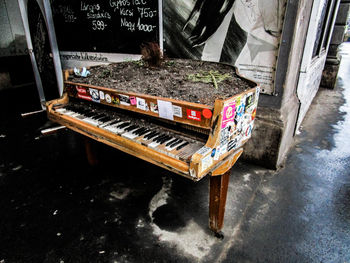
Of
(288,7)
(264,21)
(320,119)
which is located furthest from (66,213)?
(320,119)

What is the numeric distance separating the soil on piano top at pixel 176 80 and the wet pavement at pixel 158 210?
1.38 meters

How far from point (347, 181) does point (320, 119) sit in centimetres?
264

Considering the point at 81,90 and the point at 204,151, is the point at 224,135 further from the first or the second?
the point at 81,90

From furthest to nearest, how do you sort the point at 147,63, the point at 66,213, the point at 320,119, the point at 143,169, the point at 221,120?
the point at 320,119 → the point at 143,169 → the point at 147,63 → the point at 66,213 → the point at 221,120

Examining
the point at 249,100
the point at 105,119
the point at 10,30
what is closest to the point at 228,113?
the point at 249,100

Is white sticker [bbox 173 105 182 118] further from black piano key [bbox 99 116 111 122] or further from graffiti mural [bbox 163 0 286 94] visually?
graffiti mural [bbox 163 0 286 94]

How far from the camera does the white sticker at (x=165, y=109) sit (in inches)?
71.1

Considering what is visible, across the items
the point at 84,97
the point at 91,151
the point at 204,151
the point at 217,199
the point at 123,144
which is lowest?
the point at 91,151

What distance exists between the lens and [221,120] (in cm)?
158

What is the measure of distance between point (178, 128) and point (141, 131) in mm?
341

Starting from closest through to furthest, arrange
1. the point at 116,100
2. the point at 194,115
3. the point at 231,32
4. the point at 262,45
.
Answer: the point at 194,115, the point at 116,100, the point at 262,45, the point at 231,32

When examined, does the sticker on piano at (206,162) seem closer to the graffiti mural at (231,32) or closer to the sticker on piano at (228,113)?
the sticker on piano at (228,113)

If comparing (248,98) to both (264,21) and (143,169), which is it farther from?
(143,169)

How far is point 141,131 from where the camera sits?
2055 millimetres
